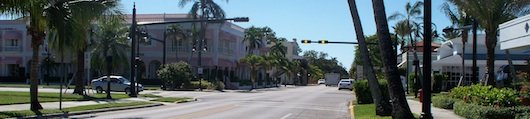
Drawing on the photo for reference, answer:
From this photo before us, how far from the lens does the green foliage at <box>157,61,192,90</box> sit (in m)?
59.4

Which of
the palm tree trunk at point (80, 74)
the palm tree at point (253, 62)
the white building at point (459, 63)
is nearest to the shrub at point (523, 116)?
the palm tree trunk at point (80, 74)

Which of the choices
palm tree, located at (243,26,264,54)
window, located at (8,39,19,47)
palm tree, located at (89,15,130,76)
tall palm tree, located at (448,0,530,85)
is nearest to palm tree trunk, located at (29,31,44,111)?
tall palm tree, located at (448,0,530,85)

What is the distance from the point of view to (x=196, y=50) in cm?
7419

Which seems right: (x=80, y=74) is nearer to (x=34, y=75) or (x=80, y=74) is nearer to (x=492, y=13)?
(x=34, y=75)

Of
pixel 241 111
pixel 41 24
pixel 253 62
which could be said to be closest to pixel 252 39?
pixel 253 62

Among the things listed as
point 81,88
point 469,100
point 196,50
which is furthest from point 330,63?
point 469,100

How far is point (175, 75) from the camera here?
195 feet

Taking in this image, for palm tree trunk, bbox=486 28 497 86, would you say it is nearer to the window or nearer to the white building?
the white building

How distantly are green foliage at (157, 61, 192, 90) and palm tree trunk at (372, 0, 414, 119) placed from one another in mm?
45046

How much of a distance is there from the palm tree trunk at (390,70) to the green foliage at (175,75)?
4505 cm

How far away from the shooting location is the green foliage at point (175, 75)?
59.4 m

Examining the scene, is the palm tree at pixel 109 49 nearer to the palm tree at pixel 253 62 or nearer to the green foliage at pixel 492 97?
the palm tree at pixel 253 62

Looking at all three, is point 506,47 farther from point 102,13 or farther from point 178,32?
point 178,32

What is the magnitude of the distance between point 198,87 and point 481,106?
45.8 metres
